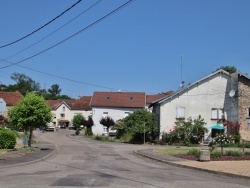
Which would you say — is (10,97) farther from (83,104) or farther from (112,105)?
(112,105)

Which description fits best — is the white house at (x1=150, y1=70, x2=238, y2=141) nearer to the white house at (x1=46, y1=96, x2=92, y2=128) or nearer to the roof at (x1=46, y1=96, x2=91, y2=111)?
the roof at (x1=46, y1=96, x2=91, y2=111)

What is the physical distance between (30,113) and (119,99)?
45772 millimetres

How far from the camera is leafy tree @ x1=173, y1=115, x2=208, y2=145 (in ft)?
149

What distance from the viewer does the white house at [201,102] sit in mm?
47312

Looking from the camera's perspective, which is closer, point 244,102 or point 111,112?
Answer: point 244,102

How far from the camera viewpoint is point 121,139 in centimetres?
5625

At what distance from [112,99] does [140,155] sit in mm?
45723

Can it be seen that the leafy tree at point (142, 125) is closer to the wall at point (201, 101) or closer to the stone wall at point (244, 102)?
the wall at point (201, 101)

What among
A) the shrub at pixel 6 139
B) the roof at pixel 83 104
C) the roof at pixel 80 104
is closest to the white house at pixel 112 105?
the roof at pixel 80 104

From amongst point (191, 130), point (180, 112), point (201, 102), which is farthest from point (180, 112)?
point (191, 130)

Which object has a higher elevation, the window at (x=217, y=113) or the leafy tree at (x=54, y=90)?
the leafy tree at (x=54, y=90)

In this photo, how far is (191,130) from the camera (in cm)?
4556

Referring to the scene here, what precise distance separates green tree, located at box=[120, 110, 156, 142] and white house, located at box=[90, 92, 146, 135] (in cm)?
2105

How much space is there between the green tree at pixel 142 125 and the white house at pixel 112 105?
2105 centimetres
